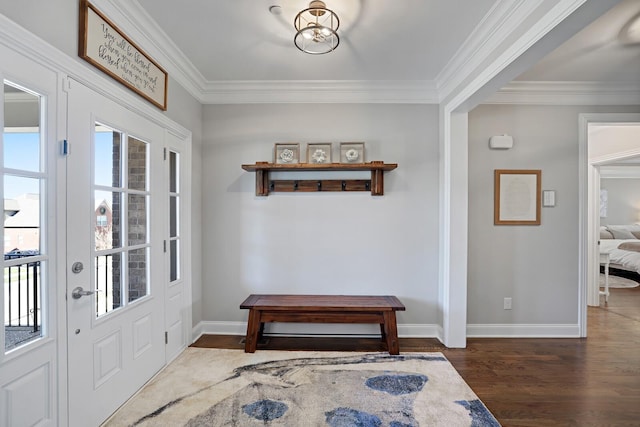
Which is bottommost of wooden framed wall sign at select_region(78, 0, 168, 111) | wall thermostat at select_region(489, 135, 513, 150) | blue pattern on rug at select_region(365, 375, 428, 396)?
blue pattern on rug at select_region(365, 375, 428, 396)

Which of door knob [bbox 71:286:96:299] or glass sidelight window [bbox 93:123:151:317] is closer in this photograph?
door knob [bbox 71:286:96:299]

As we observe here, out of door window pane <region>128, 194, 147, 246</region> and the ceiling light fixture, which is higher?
the ceiling light fixture

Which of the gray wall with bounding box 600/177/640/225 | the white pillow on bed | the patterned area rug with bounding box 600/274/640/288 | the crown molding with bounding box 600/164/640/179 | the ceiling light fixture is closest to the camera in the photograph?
the ceiling light fixture

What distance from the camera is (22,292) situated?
1448 mm

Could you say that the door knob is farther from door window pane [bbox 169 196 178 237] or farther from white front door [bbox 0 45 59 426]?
door window pane [bbox 169 196 178 237]

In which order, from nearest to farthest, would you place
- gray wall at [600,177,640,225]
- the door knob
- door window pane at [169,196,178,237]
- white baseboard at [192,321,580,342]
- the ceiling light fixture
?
1. the door knob
2. the ceiling light fixture
3. door window pane at [169,196,178,237]
4. white baseboard at [192,321,580,342]
5. gray wall at [600,177,640,225]

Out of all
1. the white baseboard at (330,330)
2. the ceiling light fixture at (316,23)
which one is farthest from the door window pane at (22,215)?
the white baseboard at (330,330)

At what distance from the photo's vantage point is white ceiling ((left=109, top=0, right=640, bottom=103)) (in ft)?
6.88

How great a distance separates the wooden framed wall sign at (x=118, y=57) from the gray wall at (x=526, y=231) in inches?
118

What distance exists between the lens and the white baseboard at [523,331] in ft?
11.0

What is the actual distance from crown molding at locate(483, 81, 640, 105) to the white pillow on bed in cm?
631

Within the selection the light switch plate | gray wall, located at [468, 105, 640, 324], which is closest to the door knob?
gray wall, located at [468, 105, 640, 324]

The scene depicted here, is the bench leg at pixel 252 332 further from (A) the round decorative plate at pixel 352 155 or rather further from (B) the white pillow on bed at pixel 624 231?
(B) the white pillow on bed at pixel 624 231

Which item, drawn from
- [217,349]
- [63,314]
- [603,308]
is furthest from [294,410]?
[603,308]
